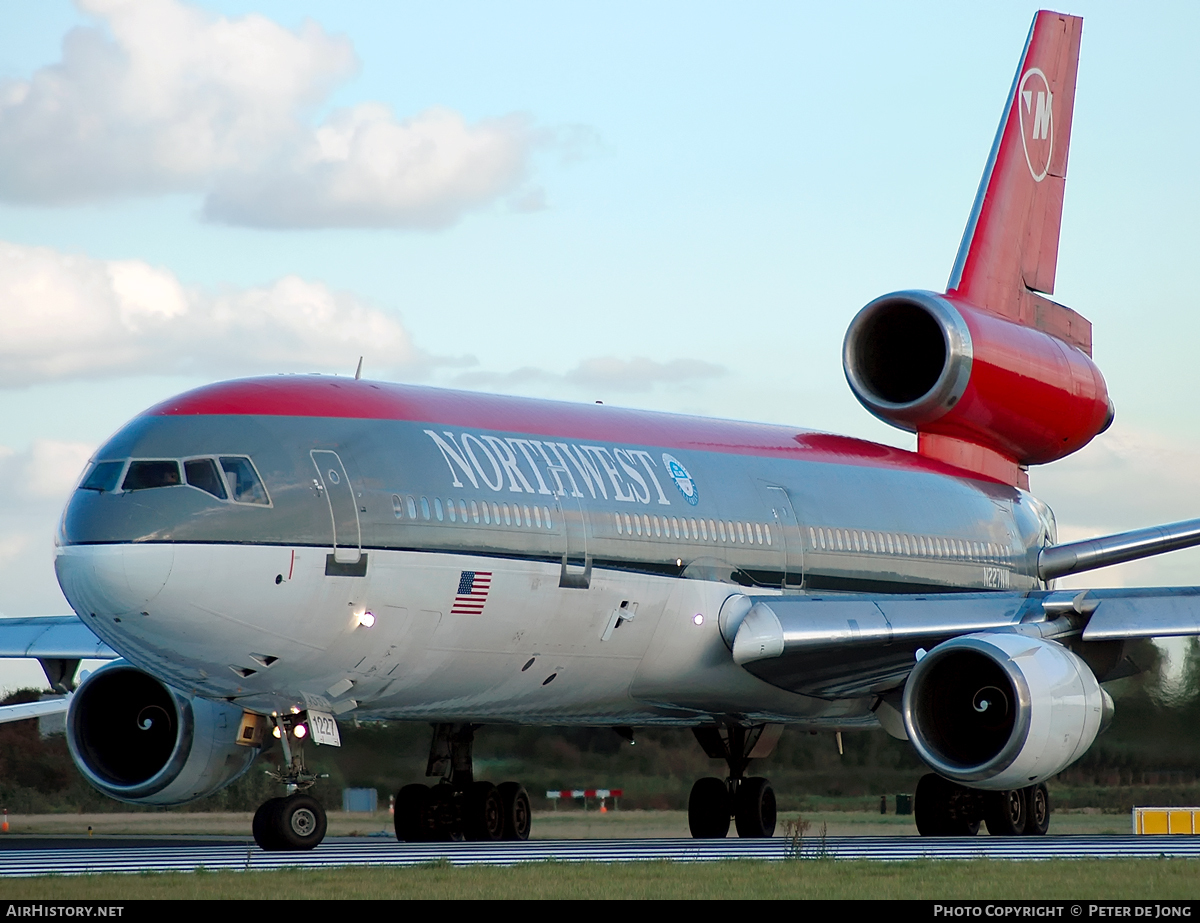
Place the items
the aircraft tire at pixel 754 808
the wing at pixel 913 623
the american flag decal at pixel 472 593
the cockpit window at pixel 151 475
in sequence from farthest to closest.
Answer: the aircraft tire at pixel 754 808 → the wing at pixel 913 623 → the american flag decal at pixel 472 593 → the cockpit window at pixel 151 475

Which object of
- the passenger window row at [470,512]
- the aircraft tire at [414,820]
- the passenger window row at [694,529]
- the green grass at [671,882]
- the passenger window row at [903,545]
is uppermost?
the passenger window row at [903,545]

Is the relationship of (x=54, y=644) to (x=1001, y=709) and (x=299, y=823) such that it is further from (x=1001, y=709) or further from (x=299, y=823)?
(x=1001, y=709)

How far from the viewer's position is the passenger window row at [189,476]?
1384 centimetres

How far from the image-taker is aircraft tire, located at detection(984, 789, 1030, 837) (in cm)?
1991

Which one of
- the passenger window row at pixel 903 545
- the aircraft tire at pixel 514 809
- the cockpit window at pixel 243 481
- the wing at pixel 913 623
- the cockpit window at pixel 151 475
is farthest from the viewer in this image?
the passenger window row at pixel 903 545

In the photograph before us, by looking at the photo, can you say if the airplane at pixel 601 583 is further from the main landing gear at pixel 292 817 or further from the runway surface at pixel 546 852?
the runway surface at pixel 546 852

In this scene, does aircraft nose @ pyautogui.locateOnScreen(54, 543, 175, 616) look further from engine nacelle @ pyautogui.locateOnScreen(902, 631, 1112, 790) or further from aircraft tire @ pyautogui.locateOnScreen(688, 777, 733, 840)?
aircraft tire @ pyautogui.locateOnScreen(688, 777, 733, 840)

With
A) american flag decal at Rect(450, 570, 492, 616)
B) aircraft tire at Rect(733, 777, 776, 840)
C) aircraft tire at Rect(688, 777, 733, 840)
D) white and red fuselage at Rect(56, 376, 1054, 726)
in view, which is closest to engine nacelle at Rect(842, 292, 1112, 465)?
white and red fuselage at Rect(56, 376, 1054, 726)

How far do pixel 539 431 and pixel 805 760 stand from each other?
8179 millimetres

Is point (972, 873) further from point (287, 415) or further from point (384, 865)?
point (287, 415)

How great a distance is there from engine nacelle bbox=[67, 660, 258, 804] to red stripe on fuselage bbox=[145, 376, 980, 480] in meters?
3.38

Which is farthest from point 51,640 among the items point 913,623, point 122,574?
point 913,623

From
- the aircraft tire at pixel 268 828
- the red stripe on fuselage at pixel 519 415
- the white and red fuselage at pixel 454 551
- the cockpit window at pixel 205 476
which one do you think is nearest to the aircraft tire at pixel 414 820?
the white and red fuselage at pixel 454 551

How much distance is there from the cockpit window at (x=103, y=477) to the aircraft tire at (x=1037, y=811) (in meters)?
10.8
